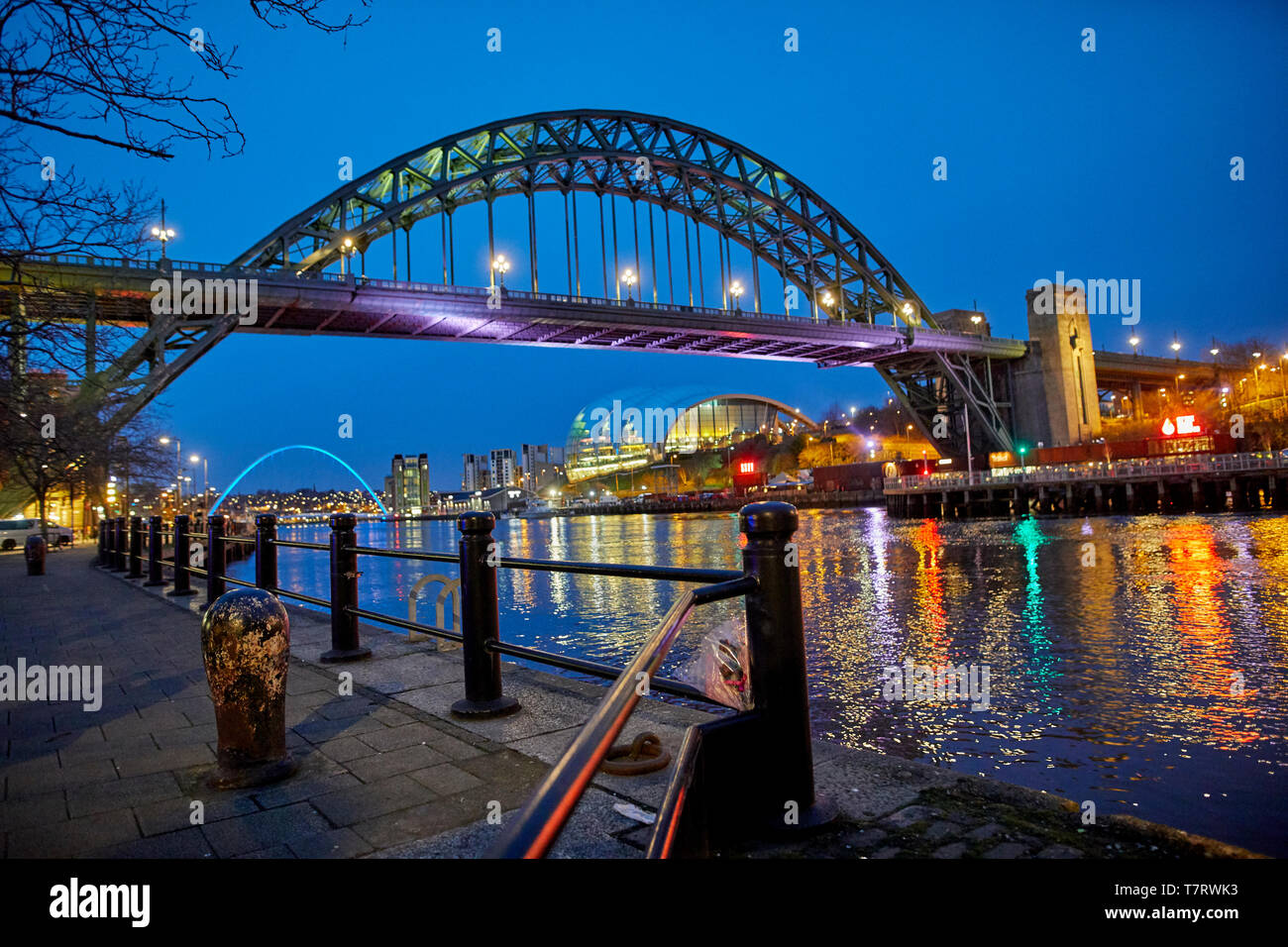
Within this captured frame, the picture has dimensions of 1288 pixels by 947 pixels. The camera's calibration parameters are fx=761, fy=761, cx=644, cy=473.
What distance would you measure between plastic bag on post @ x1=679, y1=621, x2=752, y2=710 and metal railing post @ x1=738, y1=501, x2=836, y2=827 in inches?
15.4

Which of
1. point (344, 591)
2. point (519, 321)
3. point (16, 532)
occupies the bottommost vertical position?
point (344, 591)

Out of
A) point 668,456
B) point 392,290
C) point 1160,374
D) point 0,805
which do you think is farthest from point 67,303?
point 668,456

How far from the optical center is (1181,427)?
5850 cm

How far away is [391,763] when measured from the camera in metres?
4.02

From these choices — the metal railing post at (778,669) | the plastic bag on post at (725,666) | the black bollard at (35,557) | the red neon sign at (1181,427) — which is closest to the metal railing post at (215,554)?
the plastic bag on post at (725,666)

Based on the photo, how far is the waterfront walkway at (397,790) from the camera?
112 inches

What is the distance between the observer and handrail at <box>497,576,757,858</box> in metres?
1.21

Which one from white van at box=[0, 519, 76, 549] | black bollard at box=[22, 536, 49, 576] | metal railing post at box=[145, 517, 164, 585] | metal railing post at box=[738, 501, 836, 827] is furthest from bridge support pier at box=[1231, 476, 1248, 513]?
white van at box=[0, 519, 76, 549]

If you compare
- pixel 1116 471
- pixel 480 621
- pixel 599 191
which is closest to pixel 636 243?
pixel 599 191

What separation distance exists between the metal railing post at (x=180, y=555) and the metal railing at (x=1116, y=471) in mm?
47368

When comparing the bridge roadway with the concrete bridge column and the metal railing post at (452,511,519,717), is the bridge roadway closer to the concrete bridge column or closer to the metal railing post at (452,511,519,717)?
the metal railing post at (452,511,519,717)

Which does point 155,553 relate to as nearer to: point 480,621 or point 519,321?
point 480,621

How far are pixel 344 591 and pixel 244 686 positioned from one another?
2873mm

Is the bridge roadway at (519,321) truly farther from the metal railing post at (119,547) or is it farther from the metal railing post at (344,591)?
the metal railing post at (344,591)
